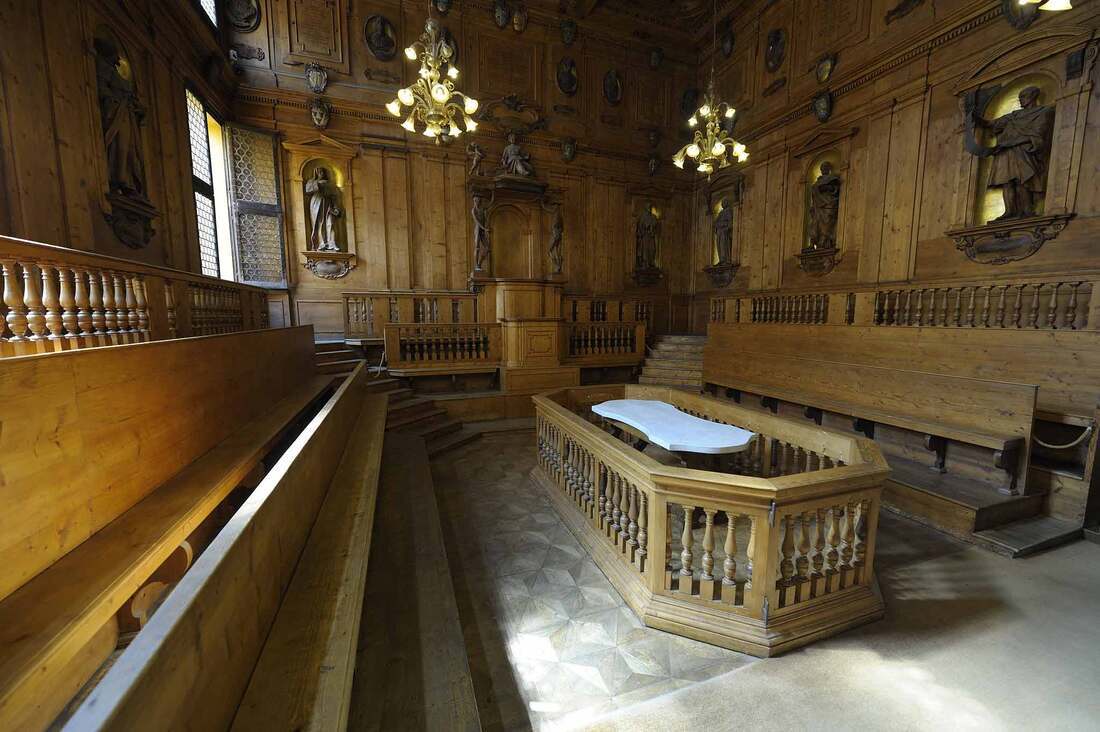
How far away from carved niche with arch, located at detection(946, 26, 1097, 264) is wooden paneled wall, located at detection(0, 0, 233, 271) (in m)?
9.34

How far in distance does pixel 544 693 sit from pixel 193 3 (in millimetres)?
8839

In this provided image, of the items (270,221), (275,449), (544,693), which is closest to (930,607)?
(544,693)

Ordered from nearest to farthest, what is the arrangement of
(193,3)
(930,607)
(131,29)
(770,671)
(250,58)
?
(770,671)
(930,607)
(131,29)
(193,3)
(250,58)

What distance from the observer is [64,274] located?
1.97 m

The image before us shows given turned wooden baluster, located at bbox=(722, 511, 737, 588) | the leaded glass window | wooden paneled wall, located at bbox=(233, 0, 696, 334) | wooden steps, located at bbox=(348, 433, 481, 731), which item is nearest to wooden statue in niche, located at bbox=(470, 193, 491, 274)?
wooden paneled wall, located at bbox=(233, 0, 696, 334)

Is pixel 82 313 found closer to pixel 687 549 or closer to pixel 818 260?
pixel 687 549

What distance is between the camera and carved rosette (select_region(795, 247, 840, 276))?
6.93 metres

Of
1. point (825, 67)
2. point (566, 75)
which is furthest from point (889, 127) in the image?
point (566, 75)

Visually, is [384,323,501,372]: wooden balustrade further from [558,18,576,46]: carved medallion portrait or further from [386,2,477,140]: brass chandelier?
[558,18,576,46]: carved medallion portrait

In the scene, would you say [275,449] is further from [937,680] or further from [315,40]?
[315,40]

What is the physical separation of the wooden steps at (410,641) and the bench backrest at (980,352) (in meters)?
4.94

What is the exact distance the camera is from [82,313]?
6.70 ft

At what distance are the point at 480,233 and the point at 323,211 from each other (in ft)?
9.36

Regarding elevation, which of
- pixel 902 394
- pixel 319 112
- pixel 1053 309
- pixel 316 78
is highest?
pixel 316 78
